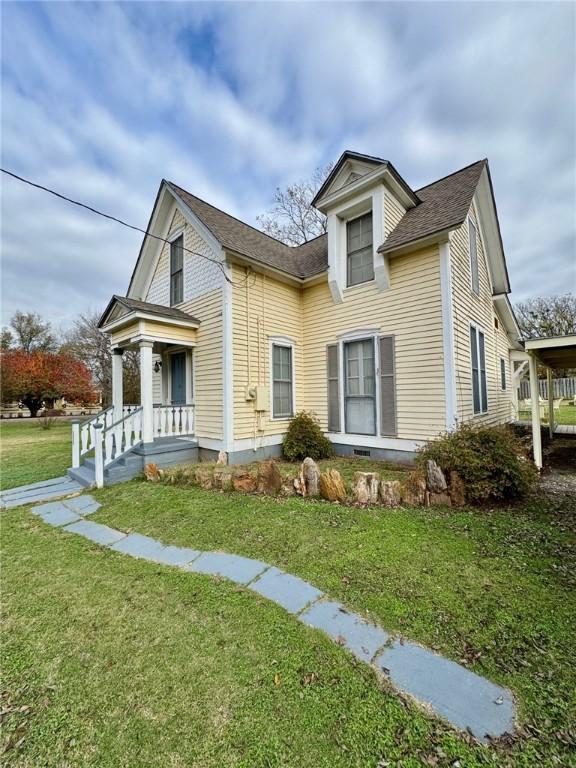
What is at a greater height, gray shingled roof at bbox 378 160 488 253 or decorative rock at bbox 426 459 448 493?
gray shingled roof at bbox 378 160 488 253

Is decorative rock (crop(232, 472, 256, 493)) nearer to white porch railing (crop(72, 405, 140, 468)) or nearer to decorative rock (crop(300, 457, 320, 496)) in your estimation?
decorative rock (crop(300, 457, 320, 496))

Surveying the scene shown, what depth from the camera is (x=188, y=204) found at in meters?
7.88

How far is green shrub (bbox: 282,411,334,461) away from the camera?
26.1ft

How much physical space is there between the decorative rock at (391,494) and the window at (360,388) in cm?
300

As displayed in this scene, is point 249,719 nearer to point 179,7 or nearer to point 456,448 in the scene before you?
point 456,448

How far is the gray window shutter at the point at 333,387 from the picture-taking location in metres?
8.29

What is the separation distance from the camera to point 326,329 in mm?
8586

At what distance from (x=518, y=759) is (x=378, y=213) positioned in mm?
8198

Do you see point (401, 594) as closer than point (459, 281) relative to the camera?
Yes

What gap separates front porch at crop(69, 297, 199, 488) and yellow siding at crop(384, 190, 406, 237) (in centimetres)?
512

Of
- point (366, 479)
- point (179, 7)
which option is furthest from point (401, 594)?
point (179, 7)

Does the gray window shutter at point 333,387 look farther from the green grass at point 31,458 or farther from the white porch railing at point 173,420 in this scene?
the green grass at point 31,458

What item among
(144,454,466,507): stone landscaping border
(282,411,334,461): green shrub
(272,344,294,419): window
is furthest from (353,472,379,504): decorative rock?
(272,344,294,419): window

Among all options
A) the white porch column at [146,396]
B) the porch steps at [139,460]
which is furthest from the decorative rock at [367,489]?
the white porch column at [146,396]
